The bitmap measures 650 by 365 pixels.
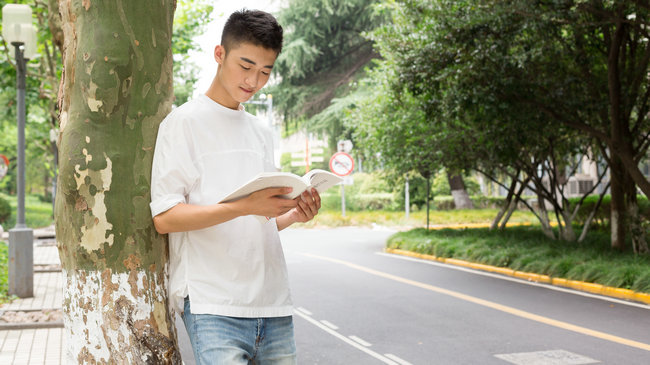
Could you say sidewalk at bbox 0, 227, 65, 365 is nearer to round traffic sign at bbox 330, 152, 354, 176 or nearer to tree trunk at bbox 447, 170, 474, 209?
round traffic sign at bbox 330, 152, 354, 176

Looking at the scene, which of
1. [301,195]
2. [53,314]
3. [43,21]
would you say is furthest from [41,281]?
[301,195]

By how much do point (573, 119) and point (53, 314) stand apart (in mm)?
10455

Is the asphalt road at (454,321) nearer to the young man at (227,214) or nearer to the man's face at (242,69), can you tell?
the young man at (227,214)

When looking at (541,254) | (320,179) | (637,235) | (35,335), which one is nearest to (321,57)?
(541,254)

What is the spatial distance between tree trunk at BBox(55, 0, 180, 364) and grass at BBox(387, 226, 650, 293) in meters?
9.64

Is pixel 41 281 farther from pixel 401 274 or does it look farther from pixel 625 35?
pixel 625 35

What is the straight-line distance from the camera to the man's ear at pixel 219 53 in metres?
2.65

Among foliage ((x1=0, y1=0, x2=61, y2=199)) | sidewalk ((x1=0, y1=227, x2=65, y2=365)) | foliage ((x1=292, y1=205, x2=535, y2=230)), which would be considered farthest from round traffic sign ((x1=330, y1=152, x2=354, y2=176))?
sidewalk ((x1=0, y1=227, x2=65, y2=365))

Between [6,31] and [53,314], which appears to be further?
[6,31]

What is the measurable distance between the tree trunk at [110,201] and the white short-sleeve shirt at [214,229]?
0.40 feet

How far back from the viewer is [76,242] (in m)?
2.64

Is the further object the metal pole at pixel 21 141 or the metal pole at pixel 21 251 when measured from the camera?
the metal pole at pixel 21 141

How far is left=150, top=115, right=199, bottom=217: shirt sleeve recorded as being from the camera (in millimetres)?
2492

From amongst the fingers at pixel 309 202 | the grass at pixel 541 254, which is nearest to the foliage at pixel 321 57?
the grass at pixel 541 254
